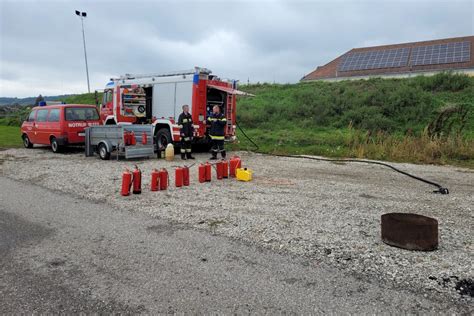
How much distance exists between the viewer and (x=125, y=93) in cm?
1454

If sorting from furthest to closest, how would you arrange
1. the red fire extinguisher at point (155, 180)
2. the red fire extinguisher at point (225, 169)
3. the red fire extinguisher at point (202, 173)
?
the red fire extinguisher at point (225, 169) → the red fire extinguisher at point (202, 173) → the red fire extinguisher at point (155, 180)

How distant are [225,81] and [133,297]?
36.6 ft

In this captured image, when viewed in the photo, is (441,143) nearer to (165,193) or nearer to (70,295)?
(165,193)

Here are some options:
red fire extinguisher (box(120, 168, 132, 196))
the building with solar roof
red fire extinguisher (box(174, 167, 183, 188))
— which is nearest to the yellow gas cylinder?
red fire extinguisher (box(174, 167, 183, 188))

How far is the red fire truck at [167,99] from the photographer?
12.7 metres

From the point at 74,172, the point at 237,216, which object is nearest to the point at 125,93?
the point at 74,172

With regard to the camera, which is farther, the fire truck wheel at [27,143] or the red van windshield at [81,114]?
the fire truck wheel at [27,143]

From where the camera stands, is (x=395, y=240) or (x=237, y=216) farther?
(x=237, y=216)

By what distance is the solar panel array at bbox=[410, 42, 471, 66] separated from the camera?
1292 inches

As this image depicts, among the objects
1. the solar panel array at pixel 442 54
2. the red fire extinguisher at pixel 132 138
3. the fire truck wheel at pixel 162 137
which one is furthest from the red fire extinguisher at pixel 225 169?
the solar panel array at pixel 442 54

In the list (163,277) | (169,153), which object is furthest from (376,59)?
(163,277)

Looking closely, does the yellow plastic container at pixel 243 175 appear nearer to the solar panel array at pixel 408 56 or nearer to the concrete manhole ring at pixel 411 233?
the concrete manhole ring at pixel 411 233

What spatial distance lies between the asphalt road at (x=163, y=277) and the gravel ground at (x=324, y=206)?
328 mm

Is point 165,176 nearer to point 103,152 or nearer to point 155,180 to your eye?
point 155,180
